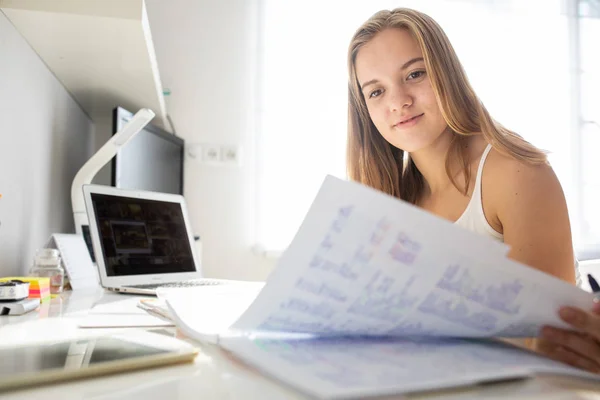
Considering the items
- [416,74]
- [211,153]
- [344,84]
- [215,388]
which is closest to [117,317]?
[215,388]

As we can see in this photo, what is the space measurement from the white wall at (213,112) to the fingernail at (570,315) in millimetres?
2224

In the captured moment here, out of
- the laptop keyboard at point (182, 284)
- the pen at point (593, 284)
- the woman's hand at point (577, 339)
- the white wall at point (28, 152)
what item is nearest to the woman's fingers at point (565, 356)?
the woman's hand at point (577, 339)

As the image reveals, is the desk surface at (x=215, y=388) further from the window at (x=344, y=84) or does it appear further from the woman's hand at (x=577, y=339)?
the window at (x=344, y=84)

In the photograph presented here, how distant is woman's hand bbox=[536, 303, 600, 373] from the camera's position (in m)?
0.44

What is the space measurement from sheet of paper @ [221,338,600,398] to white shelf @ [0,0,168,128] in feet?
2.91

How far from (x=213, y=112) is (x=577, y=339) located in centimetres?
237

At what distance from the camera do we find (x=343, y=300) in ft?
1.40

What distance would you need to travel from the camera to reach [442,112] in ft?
3.50

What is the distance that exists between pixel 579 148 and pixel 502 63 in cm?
66

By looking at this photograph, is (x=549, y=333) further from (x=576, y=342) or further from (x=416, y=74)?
(x=416, y=74)

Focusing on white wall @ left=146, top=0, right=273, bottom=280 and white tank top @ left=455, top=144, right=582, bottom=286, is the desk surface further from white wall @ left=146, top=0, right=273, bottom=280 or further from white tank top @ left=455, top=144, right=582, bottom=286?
white wall @ left=146, top=0, right=273, bottom=280

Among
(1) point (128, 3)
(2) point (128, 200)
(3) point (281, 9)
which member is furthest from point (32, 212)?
(3) point (281, 9)

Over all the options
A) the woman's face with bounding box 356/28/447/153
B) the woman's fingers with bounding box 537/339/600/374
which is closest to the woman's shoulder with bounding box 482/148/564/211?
the woman's face with bounding box 356/28/447/153

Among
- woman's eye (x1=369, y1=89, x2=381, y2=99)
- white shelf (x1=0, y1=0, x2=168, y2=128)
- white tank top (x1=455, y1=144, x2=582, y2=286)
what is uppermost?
white shelf (x1=0, y1=0, x2=168, y2=128)
